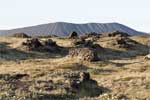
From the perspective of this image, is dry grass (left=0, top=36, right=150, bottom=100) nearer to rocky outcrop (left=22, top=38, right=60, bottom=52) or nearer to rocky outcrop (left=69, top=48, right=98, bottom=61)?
rocky outcrop (left=69, top=48, right=98, bottom=61)

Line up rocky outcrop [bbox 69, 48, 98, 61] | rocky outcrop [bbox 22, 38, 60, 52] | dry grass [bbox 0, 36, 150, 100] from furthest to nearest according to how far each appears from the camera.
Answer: rocky outcrop [bbox 22, 38, 60, 52], rocky outcrop [bbox 69, 48, 98, 61], dry grass [bbox 0, 36, 150, 100]

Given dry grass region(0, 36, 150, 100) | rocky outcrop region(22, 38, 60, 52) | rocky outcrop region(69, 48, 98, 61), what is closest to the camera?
dry grass region(0, 36, 150, 100)

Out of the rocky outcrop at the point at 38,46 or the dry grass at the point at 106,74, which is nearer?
the dry grass at the point at 106,74

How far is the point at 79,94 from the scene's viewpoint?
28547 mm

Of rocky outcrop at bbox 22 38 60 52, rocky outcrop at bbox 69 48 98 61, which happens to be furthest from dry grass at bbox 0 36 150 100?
rocky outcrop at bbox 22 38 60 52

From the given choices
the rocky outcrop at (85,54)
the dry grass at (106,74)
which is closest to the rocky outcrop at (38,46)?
the dry grass at (106,74)

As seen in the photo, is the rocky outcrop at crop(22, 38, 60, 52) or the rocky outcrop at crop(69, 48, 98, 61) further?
the rocky outcrop at crop(22, 38, 60, 52)

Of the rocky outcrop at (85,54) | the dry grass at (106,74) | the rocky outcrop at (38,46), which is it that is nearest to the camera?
the dry grass at (106,74)

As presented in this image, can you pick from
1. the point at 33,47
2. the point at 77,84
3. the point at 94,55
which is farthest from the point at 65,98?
the point at 33,47

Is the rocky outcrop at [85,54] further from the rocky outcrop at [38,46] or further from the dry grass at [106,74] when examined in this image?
the rocky outcrop at [38,46]

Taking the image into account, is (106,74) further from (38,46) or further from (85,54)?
(38,46)

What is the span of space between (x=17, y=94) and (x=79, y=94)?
4241 millimetres

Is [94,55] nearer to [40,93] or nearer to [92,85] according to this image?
[92,85]

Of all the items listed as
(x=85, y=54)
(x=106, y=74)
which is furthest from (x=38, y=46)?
(x=106, y=74)
